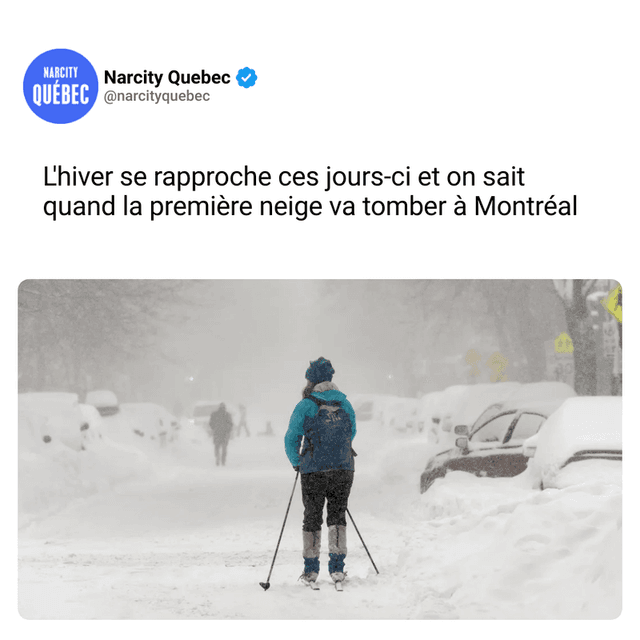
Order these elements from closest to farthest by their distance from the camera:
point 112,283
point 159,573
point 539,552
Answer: point 539,552 < point 159,573 < point 112,283

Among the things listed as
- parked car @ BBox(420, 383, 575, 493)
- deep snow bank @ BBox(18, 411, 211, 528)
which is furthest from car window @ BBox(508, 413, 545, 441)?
deep snow bank @ BBox(18, 411, 211, 528)

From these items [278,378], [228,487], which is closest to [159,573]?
[228,487]

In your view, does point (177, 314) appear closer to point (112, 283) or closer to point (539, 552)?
point (112, 283)

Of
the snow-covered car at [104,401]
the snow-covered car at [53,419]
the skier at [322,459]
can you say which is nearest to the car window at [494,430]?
the skier at [322,459]

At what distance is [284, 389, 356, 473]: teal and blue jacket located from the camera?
7727 mm

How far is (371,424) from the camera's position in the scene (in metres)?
8.65

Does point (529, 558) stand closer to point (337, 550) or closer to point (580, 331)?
point (337, 550)

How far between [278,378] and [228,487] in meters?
1.41

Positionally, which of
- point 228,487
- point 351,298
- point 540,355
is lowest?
point 228,487

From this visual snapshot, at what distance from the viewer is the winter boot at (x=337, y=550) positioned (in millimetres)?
7840

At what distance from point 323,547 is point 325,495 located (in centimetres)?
56

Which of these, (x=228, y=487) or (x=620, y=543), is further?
(x=228, y=487)

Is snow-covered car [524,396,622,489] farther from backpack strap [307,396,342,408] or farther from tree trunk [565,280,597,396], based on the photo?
backpack strap [307,396,342,408]

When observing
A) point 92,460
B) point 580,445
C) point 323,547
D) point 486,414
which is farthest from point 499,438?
point 92,460
